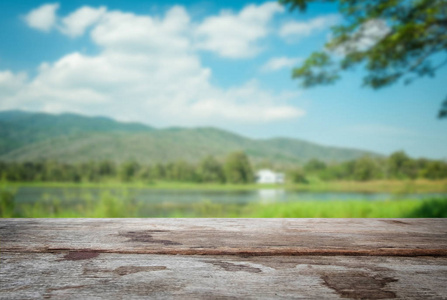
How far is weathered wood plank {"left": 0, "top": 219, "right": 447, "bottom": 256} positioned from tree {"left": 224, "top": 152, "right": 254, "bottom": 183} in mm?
23660

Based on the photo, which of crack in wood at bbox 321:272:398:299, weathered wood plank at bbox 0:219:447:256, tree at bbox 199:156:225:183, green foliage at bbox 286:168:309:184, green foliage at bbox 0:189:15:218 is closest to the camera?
crack in wood at bbox 321:272:398:299

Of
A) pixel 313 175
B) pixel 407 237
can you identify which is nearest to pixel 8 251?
pixel 407 237

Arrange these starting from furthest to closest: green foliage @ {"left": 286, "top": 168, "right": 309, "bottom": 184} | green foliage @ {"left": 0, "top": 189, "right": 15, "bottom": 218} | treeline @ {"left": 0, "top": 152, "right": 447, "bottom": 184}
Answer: green foliage @ {"left": 286, "top": 168, "right": 309, "bottom": 184} < treeline @ {"left": 0, "top": 152, "right": 447, "bottom": 184} < green foliage @ {"left": 0, "top": 189, "right": 15, "bottom": 218}

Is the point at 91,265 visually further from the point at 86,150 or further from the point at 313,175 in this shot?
the point at 86,150

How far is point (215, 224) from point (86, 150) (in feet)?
163

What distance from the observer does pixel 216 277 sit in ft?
1.73

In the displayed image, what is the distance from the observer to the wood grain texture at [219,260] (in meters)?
0.49

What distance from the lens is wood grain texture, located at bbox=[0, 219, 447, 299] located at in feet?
1.61

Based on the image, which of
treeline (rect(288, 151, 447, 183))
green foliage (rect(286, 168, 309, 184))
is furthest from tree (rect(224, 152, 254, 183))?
treeline (rect(288, 151, 447, 183))

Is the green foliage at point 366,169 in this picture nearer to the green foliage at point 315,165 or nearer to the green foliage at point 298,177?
the green foliage at point 315,165

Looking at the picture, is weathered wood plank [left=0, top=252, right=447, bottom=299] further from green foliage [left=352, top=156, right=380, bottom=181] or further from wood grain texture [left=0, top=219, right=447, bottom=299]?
green foliage [left=352, top=156, right=380, bottom=181]

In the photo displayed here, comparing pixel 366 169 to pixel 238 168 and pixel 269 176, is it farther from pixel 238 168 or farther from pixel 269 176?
pixel 269 176

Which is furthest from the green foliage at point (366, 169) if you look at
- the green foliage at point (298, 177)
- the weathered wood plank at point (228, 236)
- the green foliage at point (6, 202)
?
the weathered wood plank at point (228, 236)

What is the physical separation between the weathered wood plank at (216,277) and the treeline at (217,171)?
47.7 ft
